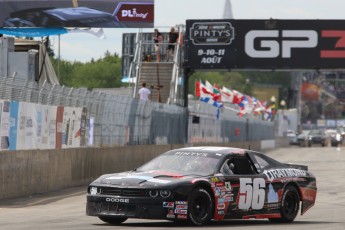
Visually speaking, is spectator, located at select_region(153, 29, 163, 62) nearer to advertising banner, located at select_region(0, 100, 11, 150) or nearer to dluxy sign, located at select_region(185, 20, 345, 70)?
dluxy sign, located at select_region(185, 20, 345, 70)

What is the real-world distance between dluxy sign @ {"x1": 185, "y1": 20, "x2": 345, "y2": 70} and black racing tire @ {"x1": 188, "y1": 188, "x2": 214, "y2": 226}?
2974 centimetres

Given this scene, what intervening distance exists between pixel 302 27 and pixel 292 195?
28353 millimetres

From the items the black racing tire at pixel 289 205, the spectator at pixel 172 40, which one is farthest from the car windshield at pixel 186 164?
the spectator at pixel 172 40

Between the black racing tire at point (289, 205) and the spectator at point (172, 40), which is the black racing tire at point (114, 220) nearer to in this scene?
the black racing tire at point (289, 205)

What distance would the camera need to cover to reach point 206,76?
646 ft

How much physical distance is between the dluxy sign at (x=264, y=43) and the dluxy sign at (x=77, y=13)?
2.87m

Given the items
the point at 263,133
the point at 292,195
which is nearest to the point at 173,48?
the point at 292,195

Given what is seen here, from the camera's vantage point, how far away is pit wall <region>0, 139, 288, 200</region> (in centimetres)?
2325

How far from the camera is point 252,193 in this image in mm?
16953

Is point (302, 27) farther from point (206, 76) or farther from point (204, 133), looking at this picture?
point (206, 76)

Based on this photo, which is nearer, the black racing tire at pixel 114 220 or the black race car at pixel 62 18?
the black racing tire at pixel 114 220

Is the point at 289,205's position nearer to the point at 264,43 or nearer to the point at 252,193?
the point at 252,193

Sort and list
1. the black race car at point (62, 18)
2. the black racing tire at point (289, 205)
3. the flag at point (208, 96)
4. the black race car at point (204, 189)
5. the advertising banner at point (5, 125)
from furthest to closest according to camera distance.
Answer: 1. the flag at point (208, 96)
2. the black race car at point (62, 18)
3. the advertising banner at point (5, 125)
4. the black racing tire at point (289, 205)
5. the black race car at point (204, 189)

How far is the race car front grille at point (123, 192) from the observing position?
50.8ft
